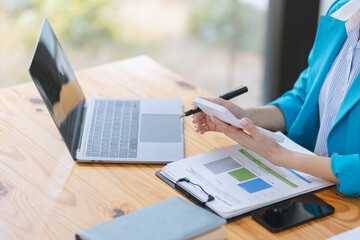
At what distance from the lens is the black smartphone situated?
3.80 ft

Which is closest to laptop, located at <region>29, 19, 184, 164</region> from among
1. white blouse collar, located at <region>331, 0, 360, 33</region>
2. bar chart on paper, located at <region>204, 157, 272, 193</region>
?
bar chart on paper, located at <region>204, 157, 272, 193</region>

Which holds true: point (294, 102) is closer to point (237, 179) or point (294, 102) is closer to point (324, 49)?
point (324, 49)

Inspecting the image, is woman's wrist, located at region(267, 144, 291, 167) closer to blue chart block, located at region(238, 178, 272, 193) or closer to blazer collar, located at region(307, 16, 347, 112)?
blue chart block, located at region(238, 178, 272, 193)

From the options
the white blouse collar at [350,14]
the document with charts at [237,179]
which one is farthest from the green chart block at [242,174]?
the white blouse collar at [350,14]

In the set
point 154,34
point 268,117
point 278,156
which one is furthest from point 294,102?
point 154,34

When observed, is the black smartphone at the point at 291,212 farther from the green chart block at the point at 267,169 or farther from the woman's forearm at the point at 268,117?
the woman's forearm at the point at 268,117

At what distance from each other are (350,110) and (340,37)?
0.83 feet

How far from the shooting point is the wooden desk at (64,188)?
3.81ft

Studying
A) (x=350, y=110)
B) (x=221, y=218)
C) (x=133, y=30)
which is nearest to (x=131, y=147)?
(x=221, y=218)

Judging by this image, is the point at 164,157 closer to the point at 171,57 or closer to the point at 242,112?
the point at 242,112

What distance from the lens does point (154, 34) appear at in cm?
306

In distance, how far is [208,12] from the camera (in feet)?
10.1

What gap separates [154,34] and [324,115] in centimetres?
167

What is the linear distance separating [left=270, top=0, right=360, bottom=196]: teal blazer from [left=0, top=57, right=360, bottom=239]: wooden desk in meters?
0.07
